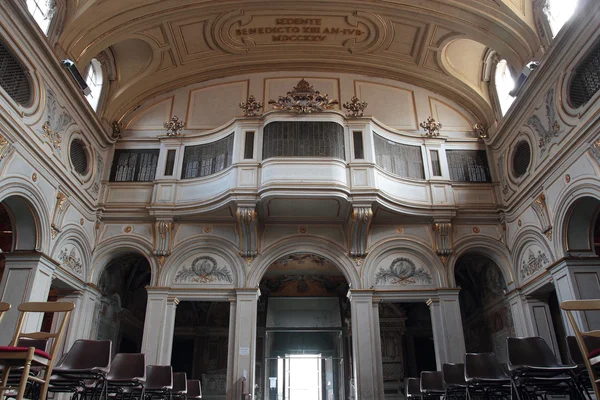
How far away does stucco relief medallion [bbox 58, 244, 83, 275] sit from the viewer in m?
10.4

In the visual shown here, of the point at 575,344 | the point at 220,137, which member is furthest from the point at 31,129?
the point at 575,344

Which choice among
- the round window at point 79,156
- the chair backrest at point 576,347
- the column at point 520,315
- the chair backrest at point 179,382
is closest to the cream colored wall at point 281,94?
the round window at point 79,156

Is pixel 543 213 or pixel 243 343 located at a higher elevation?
pixel 543 213

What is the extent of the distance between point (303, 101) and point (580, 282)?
7373mm

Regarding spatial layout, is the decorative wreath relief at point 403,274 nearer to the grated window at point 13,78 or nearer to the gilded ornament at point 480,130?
the gilded ornament at point 480,130

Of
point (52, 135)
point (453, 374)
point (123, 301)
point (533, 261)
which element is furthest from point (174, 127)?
point (533, 261)

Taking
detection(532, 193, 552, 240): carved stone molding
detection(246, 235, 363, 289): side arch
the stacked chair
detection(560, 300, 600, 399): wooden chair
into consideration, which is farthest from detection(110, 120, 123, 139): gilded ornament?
detection(560, 300, 600, 399): wooden chair

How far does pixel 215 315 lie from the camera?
1552cm

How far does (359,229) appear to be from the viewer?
11531 mm

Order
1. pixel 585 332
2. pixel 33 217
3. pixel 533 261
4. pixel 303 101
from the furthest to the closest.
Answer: pixel 303 101, pixel 533 261, pixel 33 217, pixel 585 332

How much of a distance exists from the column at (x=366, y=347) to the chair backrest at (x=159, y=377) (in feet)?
15.7

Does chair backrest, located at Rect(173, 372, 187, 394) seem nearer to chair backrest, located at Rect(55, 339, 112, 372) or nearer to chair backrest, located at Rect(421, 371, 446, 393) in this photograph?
chair backrest, located at Rect(55, 339, 112, 372)

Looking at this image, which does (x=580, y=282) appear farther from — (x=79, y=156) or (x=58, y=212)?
(x=79, y=156)

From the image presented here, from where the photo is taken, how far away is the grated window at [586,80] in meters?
8.46
